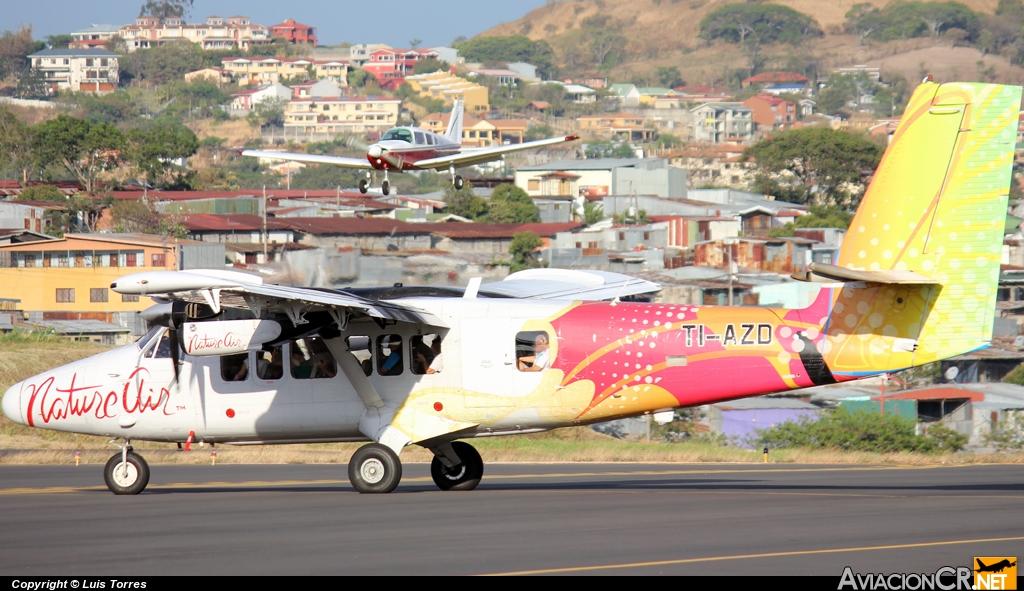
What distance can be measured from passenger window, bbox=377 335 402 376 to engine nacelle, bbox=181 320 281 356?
1.90 meters

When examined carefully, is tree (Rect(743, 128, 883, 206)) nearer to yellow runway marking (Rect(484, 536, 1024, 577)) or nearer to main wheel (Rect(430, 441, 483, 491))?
main wheel (Rect(430, 441, 483, 491))

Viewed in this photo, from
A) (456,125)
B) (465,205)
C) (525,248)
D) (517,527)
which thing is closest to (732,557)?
(517,527)

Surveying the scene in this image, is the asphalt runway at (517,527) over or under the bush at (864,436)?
over

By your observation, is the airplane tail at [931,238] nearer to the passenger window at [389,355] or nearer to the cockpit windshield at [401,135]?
the passenger window at [389,355]

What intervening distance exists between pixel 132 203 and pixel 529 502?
289 ft

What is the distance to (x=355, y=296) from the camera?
16719 mm

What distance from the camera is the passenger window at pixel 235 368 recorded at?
58.3ft

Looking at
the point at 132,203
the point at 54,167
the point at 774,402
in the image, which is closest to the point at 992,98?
the point at 774,402

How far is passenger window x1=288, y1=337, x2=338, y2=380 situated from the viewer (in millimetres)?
17547

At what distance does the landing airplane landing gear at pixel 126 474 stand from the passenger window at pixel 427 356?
4.19 m

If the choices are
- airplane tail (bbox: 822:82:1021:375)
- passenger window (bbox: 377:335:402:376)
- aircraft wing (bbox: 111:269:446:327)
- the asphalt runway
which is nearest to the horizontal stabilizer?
airplane tail (bbox: 822:82:1021:375)

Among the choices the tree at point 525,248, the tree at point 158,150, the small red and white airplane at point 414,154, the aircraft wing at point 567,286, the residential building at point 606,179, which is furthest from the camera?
the residential building at point 606,179

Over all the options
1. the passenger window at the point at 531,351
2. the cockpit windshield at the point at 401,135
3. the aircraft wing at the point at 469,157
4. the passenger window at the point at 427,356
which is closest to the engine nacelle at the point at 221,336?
the passenger window at the point at 427,356

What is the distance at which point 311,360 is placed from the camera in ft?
57.8
